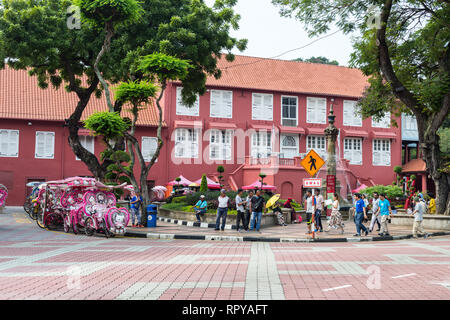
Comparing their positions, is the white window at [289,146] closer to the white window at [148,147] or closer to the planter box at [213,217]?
the white window at [148,147]

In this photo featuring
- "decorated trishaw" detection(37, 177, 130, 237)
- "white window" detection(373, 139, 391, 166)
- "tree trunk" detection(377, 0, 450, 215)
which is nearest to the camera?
"decorated trishaw" detection(37, 177, 130, 237)

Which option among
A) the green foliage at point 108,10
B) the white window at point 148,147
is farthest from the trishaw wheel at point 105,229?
the white window at point 148,147

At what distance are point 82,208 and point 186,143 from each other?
20.0 m

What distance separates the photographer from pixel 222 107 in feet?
120

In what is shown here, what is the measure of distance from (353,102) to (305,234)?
25.4 metres

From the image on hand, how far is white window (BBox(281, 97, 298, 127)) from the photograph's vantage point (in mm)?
37938

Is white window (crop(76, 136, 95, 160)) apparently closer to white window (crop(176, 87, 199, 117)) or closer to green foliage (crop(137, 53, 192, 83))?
white window (crop(176, 87, 199, 117))

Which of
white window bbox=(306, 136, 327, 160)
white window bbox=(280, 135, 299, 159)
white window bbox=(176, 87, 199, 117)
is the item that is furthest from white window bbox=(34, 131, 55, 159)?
white window bbox=(306, 136, 327, 160)

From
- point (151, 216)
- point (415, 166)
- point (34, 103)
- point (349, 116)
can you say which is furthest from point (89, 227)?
point (415, 166)

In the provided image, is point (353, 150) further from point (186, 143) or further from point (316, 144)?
point (186, 143)

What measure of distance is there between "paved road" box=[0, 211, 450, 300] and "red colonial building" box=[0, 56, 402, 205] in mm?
21870

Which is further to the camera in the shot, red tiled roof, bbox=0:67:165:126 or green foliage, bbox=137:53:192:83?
red tiled roof, bbox=0:67:165:126

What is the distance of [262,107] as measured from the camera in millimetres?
37469

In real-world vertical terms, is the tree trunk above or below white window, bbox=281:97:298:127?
below
